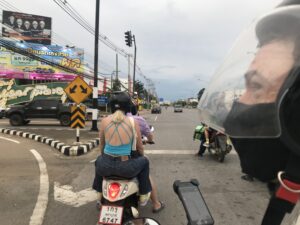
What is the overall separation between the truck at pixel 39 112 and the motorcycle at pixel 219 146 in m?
14.4

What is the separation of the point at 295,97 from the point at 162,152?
9811 mm

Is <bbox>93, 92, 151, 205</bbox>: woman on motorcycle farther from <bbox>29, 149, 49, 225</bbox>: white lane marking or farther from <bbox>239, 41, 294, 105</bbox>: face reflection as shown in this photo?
<bbox>239, 41, 294, 105</bbox>: face reflection

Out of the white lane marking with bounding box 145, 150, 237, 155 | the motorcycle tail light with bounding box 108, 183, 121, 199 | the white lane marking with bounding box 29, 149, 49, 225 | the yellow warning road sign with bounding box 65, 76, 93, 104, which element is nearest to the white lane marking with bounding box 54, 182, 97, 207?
the white lane marking with bounding box 29, 149, 49, 225

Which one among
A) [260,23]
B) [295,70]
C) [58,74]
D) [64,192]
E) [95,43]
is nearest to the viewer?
[295,70]

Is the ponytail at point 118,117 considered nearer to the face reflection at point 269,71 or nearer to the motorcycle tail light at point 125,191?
the motorcycle tail light at point 125,191

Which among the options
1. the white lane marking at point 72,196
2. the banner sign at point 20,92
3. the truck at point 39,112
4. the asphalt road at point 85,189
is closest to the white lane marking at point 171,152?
the asphalt road at point 85,189

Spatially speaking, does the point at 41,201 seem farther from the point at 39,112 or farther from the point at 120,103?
the point at 39,112

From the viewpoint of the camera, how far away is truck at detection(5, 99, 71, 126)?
23.0 m

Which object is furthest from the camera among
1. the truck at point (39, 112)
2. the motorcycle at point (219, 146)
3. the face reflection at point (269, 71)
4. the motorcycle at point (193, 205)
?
the truck at point (39, 112)

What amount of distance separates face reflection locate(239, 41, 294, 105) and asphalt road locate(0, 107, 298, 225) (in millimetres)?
676

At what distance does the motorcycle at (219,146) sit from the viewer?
31.4ft

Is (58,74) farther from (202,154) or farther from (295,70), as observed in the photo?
(295,70)

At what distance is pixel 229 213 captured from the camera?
17.5 ft

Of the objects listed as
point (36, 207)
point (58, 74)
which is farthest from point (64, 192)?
point (58, 74)
